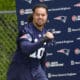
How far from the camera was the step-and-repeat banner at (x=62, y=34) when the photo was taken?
328 inches

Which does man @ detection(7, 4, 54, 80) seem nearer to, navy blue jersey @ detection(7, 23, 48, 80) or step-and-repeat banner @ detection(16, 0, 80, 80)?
navy blue jersey @ detection(7, 23, 48, 80)

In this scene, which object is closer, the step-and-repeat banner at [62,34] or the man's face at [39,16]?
the man's face at [39,16]

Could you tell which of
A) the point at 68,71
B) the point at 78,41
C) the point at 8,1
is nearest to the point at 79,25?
the point at 78,41

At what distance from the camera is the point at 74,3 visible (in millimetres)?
8344

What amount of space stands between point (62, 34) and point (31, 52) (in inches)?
91.0

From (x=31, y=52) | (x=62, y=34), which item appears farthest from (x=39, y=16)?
(x=62, y=34)

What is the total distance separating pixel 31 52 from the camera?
6258mm

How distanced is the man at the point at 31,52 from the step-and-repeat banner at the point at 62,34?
5.54 feet

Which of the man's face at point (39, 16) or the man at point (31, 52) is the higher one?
the man's face at point (39, 16)

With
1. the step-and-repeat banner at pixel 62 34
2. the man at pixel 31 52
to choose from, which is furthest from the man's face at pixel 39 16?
the step-and-repeat banner at pixel 62 34

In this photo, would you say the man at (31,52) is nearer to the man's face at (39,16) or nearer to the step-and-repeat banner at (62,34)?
the man's face at (39,16)

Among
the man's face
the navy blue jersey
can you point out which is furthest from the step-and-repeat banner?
the man's face

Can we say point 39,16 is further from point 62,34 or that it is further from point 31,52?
point 62,34

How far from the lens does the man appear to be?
636 cm
